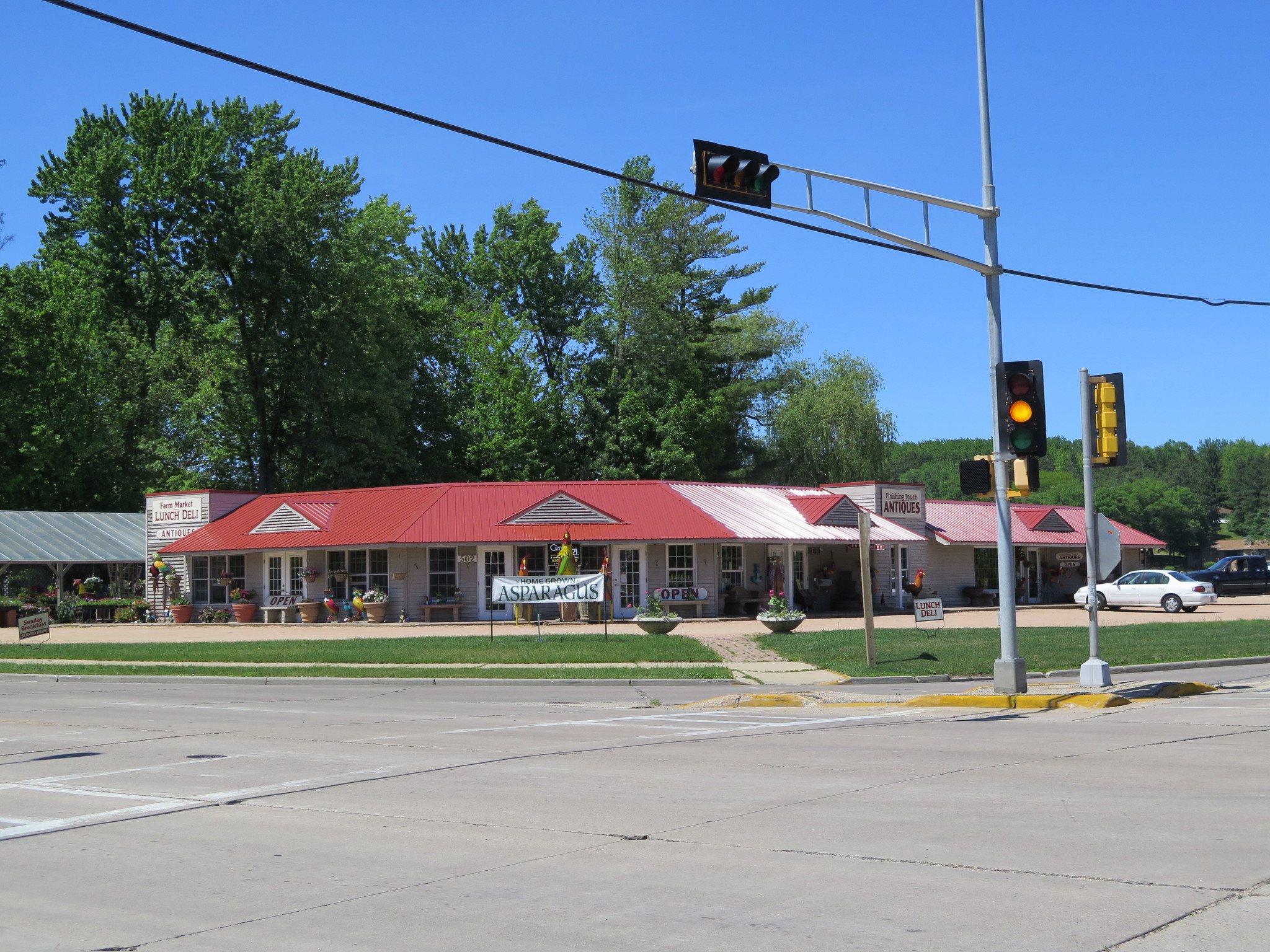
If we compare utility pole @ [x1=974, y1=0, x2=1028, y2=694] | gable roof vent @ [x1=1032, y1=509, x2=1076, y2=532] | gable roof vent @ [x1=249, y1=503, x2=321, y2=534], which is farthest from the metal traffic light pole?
gable roof vent @ [x1=1032, y1=509, x2=1076, y2=532]

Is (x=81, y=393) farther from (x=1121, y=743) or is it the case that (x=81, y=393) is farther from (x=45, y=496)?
(x=1121, y=743)

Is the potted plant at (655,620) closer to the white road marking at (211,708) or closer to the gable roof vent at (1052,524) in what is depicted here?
the white road marking at (211,708)

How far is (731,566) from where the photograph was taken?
138 ft

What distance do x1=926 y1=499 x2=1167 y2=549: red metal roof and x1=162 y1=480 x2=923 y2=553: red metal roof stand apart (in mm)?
3273

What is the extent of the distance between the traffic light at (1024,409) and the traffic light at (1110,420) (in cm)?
139

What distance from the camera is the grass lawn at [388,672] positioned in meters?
23.3

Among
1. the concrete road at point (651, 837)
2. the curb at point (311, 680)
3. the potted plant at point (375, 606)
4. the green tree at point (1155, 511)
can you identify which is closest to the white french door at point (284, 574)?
the potted plant at point (375, 606)

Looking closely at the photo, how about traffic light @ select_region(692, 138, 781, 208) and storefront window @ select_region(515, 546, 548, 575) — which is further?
storefront window @ select_region(515, 546, 548, 575)

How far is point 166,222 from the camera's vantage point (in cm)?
5994

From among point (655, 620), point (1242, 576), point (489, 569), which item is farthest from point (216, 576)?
point (1242, 576)

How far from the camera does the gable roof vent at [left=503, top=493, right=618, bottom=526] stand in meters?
40.2

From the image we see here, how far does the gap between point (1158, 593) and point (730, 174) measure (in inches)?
1377

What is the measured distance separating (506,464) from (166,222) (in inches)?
823

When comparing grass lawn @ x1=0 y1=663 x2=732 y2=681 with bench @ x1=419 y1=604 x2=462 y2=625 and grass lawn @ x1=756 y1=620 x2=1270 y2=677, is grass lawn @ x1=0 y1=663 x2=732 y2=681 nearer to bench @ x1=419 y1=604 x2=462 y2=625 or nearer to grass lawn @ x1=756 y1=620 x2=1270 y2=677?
grass lawn @ x1=756 y1=620 x2=1270 y2=677
